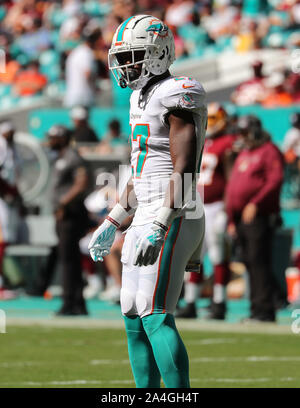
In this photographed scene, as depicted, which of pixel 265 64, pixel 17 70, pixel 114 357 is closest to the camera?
pixel 114 357

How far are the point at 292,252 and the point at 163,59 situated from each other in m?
7.67

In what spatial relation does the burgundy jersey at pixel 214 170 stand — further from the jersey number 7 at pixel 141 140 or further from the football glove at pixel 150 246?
the football glove at pixel 150 246

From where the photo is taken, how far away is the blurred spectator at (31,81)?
20188mm

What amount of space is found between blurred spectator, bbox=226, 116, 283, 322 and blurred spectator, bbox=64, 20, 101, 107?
7.15 metres

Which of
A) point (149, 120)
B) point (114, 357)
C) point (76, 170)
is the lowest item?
point (114, 357)

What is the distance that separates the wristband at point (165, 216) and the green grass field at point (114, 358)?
6.46ft

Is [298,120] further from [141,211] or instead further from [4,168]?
[141,211]

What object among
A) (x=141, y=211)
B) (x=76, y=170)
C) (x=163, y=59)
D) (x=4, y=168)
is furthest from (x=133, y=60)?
(x=4, y=168)

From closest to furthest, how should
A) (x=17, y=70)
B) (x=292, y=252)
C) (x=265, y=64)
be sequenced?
1. (x=292, y=252)
2. (x=265, y=64)
3. (x=17, y=70)

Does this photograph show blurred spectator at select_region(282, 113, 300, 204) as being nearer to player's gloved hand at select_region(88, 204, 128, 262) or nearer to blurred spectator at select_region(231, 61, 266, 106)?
blurred spectator at select_region(231, 61, 266, 106)

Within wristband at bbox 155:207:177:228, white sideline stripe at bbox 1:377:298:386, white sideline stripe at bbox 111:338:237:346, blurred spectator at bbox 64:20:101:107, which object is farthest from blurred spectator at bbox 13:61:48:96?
wristband at bbox 155:207:177:228

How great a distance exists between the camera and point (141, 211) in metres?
4.53

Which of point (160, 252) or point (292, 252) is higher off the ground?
point (160, 252)

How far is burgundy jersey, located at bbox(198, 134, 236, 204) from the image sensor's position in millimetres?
9906
